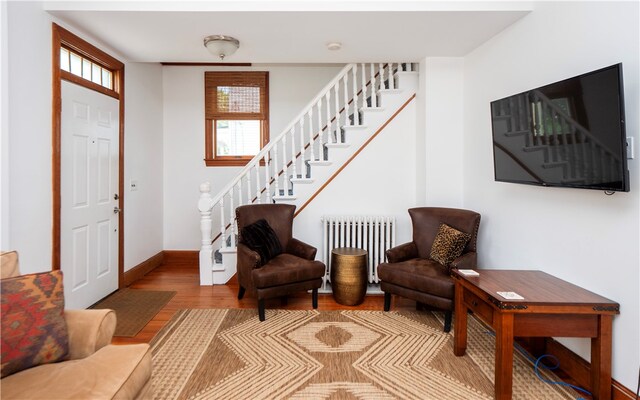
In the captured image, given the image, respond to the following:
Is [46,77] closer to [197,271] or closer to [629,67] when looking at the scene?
[197,271]

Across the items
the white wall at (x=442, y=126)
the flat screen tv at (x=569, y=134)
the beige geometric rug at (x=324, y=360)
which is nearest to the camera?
the flat screen tv at (x=569, y=134)

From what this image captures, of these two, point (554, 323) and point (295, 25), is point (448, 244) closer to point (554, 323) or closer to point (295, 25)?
point (554, 323)

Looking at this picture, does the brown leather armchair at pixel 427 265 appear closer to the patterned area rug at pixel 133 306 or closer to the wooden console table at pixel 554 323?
→ the wooden console table at pixel 554 323

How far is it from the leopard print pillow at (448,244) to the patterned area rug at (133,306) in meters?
2.63

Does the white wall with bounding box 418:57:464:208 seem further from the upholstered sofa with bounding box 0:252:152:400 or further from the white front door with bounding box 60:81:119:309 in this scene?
the white front door with bounding box 60:81:119:309

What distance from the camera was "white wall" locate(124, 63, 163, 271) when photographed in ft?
13.3

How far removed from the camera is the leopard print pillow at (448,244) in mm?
2961

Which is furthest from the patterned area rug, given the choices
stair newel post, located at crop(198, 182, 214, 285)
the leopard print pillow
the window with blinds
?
the leopard print pillow

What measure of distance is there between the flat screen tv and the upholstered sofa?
240cm

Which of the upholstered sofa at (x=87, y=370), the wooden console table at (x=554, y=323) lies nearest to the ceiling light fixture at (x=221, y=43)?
the upholstered sofa at (x=87, y=370)

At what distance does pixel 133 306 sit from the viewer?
332 centimetres

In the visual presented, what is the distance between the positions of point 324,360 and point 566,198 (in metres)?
1.94

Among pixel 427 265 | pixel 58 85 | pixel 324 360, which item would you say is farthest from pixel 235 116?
pixel 324 360

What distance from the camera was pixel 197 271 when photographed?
4672 millimetres
